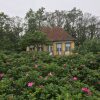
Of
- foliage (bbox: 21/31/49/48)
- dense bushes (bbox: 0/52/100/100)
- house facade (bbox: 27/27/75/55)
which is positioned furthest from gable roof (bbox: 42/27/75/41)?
dense bushes (bbox: 0/52/100/100)

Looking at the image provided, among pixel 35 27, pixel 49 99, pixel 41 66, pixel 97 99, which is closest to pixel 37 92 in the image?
pixel 49 99

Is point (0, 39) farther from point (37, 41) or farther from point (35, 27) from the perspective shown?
point (35, 27)

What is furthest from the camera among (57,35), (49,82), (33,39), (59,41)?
(57,35)

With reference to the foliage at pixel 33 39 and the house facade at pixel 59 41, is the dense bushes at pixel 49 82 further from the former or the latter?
the house facade at pixel 59 41

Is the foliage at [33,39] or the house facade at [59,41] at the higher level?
the foliage at [33,39]

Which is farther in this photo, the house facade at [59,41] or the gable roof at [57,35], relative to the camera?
the gable roof at [57,35]

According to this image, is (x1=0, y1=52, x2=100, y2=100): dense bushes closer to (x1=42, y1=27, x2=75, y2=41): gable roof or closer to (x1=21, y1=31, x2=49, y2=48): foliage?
(x1=21, y1=31, x2=49, y2=48): foliage

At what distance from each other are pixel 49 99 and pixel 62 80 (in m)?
0.71

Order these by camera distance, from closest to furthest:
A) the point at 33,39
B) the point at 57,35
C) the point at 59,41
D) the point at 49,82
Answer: the point at 49,82
the point at 33,39
the point at 59,41
the point at 57,35

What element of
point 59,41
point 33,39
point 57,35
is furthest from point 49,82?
point 57,35

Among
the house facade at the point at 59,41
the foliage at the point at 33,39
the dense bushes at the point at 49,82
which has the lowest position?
the house facade at the point at 59,41

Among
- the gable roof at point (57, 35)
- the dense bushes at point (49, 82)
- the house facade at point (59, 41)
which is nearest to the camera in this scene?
the dense bushes at point (49, 82)

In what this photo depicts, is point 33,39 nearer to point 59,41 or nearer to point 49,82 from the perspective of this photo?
point 59,41

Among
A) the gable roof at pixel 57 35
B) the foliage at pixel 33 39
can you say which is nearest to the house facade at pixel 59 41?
the gable roof at pixel 57 35
